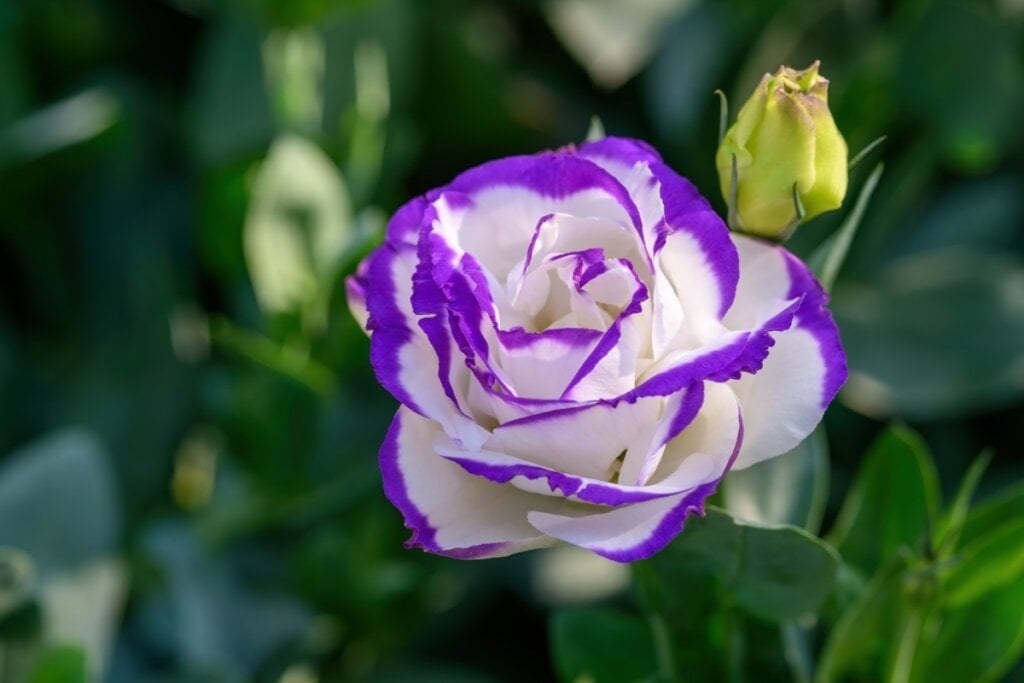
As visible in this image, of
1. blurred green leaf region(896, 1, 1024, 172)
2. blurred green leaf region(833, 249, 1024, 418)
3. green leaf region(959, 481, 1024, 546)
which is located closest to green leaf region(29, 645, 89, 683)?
→ green leaf region(959, 481, 1024, 546)

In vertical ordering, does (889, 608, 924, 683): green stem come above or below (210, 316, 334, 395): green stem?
above

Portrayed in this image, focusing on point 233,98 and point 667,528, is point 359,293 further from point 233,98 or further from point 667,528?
point 233,98

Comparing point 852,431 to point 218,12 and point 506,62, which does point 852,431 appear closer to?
point 506,62

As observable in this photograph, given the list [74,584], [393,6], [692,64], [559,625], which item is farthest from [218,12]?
[559,625]

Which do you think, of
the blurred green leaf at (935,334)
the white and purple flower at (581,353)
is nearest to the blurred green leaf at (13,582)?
the white and purple flower at (581,353)

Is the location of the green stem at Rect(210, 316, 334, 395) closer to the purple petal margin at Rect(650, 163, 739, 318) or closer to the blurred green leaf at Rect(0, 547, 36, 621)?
the blurred green leaf at Rect(0, 547, 36, 621)

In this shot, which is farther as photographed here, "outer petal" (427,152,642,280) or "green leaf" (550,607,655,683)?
"green leaf" (550,607,655,683)

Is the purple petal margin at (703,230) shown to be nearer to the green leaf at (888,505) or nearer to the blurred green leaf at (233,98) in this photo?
the green leaf at (888,505)
